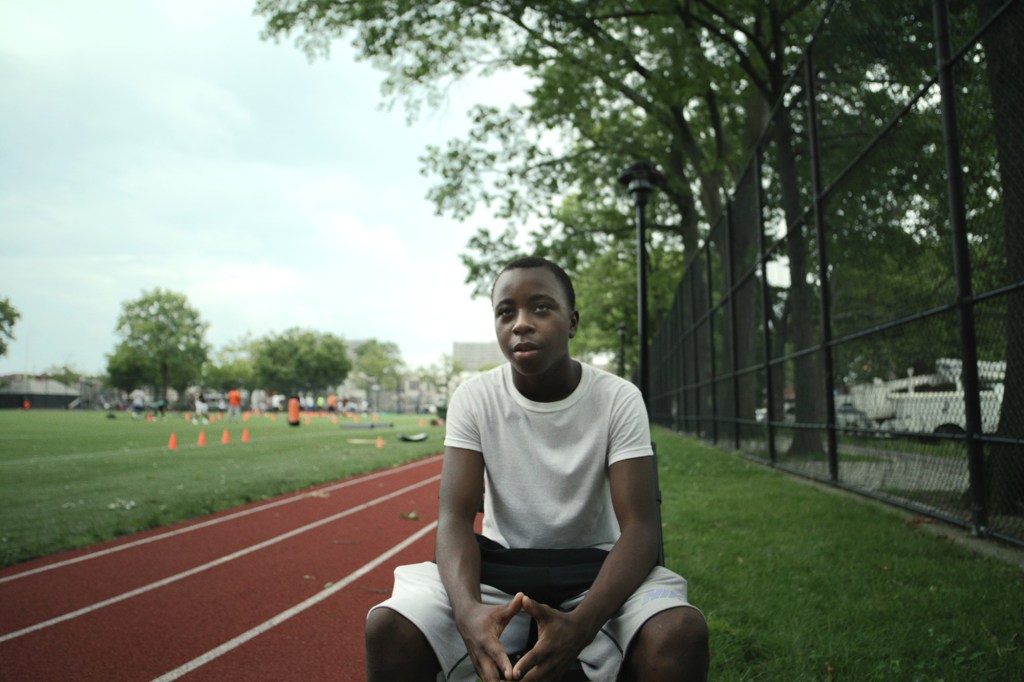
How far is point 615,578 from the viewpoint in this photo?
6.13 ft

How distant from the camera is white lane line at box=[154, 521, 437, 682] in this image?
3.34 m

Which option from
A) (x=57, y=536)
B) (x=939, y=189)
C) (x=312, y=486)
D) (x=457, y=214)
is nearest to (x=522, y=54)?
(x=457, y=214)

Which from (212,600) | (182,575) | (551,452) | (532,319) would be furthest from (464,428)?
(182,575)

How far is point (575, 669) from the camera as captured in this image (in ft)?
6.29

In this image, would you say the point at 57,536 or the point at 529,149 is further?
the point at 529,149

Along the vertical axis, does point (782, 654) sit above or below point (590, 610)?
below

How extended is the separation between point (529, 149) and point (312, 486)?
43.4ft

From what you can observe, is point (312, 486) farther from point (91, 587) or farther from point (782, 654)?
point (782, 654)

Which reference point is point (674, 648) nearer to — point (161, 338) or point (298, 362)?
point (161, 338)

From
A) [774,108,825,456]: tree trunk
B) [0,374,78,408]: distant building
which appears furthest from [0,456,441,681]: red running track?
[0,374,78,408]: distant building

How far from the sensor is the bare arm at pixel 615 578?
65.7 inches

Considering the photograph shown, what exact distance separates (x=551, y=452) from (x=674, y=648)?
67 cm

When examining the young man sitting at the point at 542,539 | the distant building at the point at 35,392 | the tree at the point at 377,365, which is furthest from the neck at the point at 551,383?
the tree at the point at 377,365

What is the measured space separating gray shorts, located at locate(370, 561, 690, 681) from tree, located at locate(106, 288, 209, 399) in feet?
240
